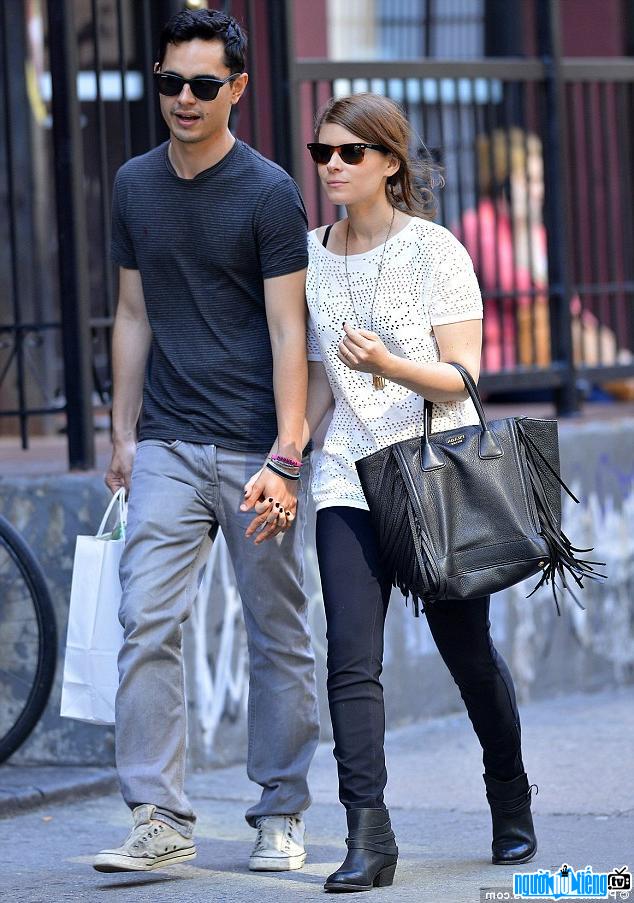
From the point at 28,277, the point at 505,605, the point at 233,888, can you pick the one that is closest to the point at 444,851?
the point at 233,888

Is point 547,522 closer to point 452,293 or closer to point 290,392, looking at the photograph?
point 452,293

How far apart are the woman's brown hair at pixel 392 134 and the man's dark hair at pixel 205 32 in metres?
0.29

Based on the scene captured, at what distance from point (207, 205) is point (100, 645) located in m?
A: 1.20

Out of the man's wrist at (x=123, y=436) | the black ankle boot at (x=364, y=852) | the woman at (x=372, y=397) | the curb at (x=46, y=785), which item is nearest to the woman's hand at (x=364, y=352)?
the woman at (x=372, y=397)

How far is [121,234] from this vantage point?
438cm

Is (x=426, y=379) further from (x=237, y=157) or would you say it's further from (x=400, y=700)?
(x=400, y=700)

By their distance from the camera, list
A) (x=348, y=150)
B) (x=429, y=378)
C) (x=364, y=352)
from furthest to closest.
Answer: (x=348, y=150)
(x=429, y=378)
(x=364, y=352)

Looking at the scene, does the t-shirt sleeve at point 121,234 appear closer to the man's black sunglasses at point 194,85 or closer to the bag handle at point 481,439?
the man's black sunglasses at point 194,85

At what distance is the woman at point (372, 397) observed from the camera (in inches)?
156

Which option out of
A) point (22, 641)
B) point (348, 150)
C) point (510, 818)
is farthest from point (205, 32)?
point (22, 641)

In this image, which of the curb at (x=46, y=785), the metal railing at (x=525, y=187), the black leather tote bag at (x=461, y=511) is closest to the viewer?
the black leather tote bag at (x=461, y=511)

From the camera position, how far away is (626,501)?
23.1 feet

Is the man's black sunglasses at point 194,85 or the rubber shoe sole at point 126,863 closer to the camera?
the rubber shoe sole at point 126,863

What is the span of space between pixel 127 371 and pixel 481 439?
1.05 meters
